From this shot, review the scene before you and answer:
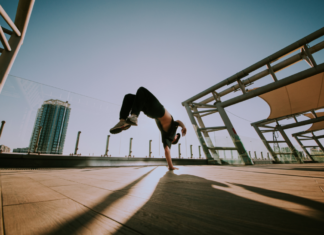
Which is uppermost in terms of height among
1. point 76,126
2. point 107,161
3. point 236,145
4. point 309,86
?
point 309,86

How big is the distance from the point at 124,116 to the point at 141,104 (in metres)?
0.29

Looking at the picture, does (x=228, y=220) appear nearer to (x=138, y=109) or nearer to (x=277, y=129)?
(x=138, y=109)

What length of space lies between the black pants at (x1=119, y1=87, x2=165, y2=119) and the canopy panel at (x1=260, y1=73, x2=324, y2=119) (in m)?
7.77

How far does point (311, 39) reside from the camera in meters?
3.97

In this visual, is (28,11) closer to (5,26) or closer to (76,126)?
(5,26)

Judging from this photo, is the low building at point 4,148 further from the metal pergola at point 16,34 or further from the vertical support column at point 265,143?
the vertical support column at point 265,143

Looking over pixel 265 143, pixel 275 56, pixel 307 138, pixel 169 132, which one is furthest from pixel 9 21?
pixel 307 138

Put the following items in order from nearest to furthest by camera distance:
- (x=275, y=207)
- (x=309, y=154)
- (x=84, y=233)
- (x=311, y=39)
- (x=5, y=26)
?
(x=84, y=233) < (x=275, y=207) < (x=5, y=26) < (x=311, y=39) < (x=309, y=154)

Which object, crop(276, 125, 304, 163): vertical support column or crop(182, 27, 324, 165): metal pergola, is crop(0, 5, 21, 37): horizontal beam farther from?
crop(276, 125, 304, 163): vertical support column

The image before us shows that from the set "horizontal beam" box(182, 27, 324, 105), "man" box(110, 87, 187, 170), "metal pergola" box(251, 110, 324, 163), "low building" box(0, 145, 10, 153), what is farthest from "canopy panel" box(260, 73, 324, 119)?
"low building" box(0, 145, 10, 153)

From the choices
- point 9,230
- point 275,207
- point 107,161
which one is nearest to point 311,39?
point 275,207

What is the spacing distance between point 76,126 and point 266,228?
629 centimetres

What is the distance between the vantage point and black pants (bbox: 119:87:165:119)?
170cm

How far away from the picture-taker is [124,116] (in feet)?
5.88
